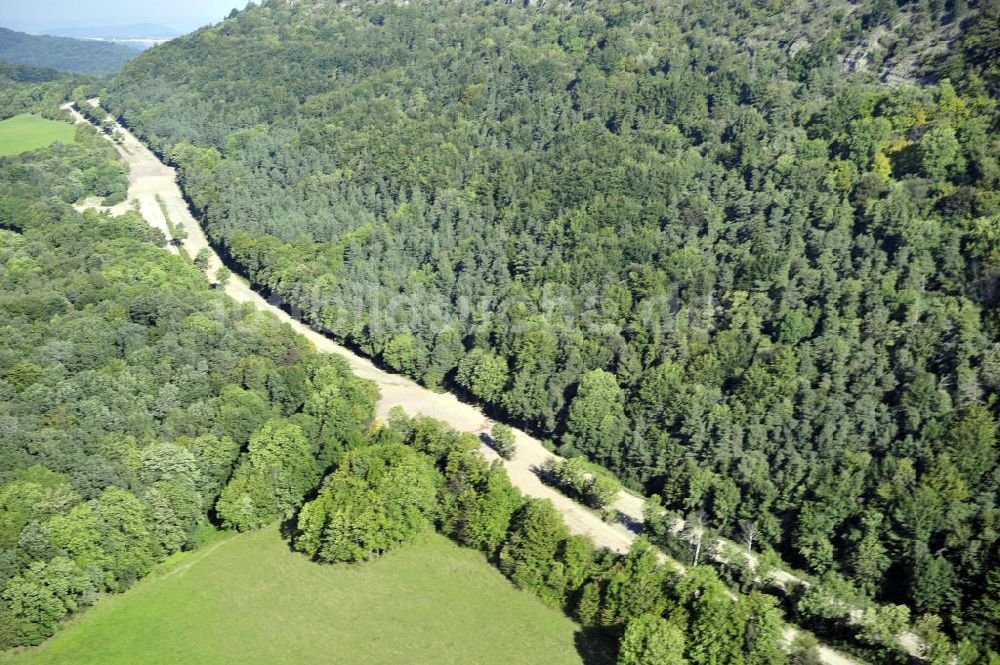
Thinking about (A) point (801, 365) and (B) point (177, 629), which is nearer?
(B) point (177, 629)

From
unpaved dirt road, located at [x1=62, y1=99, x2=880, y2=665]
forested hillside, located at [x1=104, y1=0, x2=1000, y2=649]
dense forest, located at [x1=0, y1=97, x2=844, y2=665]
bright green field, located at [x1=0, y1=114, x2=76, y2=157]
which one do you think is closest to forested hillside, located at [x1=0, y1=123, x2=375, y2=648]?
dense forest, located at [x1=0, y1=97, x2=844, y2=665]

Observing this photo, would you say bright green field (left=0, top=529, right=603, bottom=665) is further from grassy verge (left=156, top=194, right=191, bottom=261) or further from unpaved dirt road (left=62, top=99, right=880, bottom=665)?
grassy verge (left=156, top=194, right=191, bottom=261)

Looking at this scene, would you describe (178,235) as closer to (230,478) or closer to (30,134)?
(30,134)

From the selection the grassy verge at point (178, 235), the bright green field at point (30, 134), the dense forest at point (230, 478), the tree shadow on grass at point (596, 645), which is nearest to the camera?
the tree shadow on grass at point (596, 645)

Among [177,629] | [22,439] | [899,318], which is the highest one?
[899,318]

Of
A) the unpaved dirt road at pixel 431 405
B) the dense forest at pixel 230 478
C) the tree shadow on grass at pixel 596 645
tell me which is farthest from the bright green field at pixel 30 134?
the tree shadow on grass at pixel 596 645

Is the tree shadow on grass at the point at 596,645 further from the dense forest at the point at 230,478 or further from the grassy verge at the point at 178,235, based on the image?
the grassy verge at the point at 178,235

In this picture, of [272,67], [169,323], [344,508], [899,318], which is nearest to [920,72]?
[899,318]

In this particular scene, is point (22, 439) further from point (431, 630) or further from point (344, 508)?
point (431, 630)
